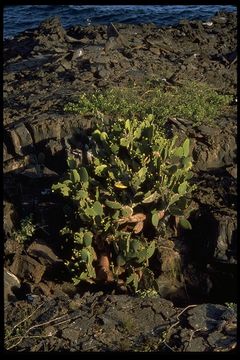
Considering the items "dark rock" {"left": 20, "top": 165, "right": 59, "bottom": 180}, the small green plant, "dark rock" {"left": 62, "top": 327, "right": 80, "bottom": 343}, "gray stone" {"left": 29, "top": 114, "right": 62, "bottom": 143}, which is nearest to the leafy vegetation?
Answer: "gray stone" {"left": 29, "top": 114, "right": 62, "bottom": 143}

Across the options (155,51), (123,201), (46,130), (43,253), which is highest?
(155,51)

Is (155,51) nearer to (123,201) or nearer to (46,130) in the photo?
(46,130)

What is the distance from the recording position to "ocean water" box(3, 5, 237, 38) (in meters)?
16.3

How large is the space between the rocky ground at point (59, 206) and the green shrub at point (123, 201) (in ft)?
1.19

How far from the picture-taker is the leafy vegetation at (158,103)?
9.28m

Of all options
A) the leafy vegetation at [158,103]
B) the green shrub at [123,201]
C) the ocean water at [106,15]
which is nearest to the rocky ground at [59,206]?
the leafy vegetation at [158,103]

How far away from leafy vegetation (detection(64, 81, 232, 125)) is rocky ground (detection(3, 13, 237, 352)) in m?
0.24

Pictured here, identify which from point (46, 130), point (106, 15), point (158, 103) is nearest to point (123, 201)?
point (46, 130)

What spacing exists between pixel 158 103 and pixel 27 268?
4.01 meters

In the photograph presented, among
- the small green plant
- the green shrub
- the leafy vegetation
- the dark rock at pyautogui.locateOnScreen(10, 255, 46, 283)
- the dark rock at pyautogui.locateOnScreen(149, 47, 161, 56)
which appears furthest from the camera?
the dark rock at pyautogui.locateOnScreen(149, 47, 161, 56)

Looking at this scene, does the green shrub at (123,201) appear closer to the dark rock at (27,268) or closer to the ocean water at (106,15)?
the dark rock at (27,268)

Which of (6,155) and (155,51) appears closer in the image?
(6,155)

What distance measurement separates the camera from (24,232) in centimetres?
759

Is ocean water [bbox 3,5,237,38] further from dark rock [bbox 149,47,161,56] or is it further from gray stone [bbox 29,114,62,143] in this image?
gray stone [bbox 29,114,62,143]
